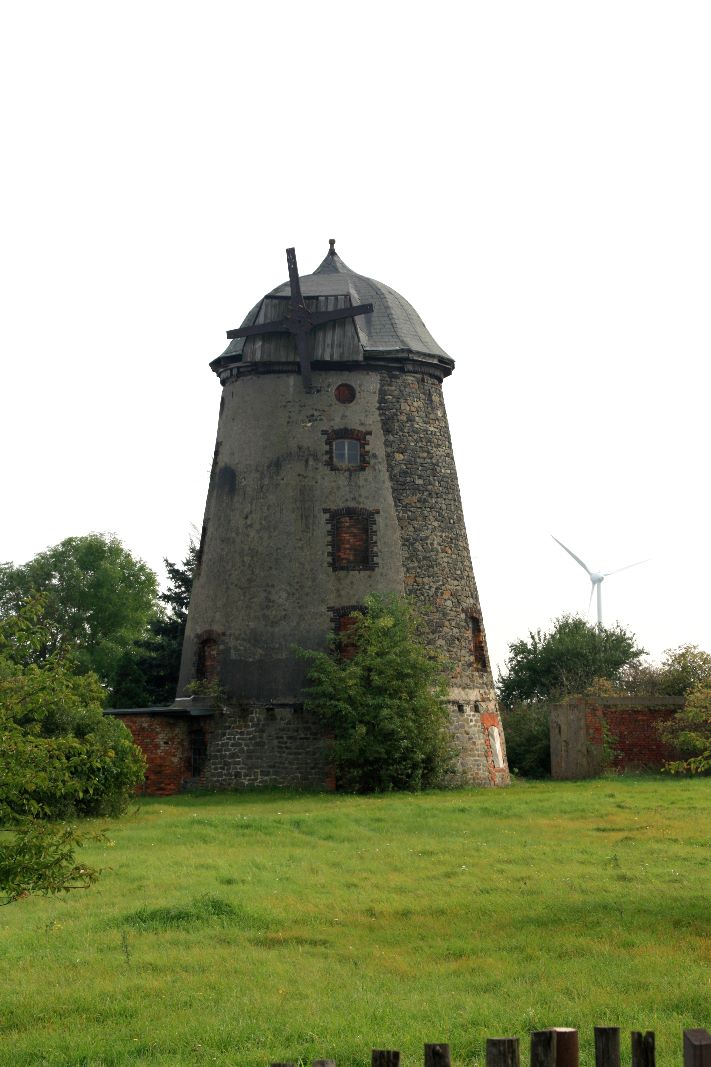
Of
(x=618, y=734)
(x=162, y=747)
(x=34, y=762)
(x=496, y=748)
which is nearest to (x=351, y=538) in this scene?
(x=496, y=748)

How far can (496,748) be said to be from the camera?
39.5 m

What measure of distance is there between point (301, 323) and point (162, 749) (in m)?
12.6

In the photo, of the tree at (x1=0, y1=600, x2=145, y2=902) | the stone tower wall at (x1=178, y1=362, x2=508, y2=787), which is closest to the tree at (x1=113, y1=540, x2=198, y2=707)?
the stone tower wall at (x1=178, y1=362, x2=508, y2=787)

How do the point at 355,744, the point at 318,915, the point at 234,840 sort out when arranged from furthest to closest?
the point at 355,744 → the point at 234,840 → the point at 318,915

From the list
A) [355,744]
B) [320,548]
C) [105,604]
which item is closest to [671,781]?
[355,744]

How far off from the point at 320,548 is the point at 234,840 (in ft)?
43.5

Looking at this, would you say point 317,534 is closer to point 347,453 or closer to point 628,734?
point 347,453

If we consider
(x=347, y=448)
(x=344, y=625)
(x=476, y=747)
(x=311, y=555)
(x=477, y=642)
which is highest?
(x=347, y=448)

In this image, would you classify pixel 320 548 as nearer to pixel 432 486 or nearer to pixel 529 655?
pixel 432 486

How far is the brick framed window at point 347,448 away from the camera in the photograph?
38.5 meters

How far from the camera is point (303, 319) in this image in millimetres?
39000

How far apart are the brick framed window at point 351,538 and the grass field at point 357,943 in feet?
37.8

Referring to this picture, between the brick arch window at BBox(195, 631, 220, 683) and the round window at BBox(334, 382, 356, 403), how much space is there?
24.9ft

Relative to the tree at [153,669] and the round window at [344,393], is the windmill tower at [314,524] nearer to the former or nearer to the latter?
the round window at [344,393]
